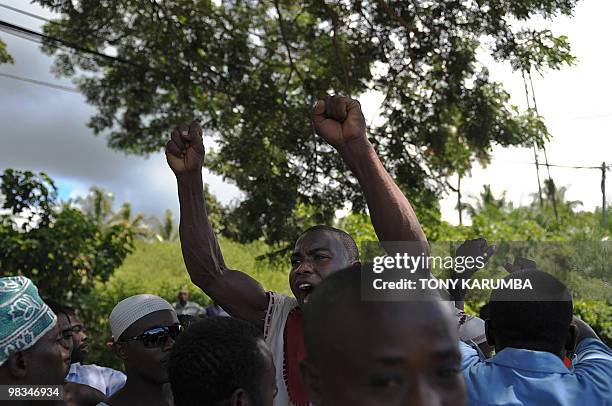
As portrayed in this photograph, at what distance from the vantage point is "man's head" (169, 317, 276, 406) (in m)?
1.97

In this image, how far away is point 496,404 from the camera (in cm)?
221

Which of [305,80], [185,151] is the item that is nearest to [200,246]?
[185,151]

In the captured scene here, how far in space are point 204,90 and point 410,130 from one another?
2774mm

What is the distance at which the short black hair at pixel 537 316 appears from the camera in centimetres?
232

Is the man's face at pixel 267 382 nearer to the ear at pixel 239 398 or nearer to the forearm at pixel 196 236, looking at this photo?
the ear at pixel 239 398

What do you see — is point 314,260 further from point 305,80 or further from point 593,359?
point 305,80

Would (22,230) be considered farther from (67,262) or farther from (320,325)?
(320,325)

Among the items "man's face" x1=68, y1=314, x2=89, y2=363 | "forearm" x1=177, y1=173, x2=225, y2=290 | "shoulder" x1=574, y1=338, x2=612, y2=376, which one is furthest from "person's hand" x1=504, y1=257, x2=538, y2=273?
"man's face" x1=68, y1=314, x2=89, y2=363

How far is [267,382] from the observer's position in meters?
2.05

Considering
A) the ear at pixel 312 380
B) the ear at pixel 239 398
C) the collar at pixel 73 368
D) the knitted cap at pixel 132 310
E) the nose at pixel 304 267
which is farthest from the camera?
the collar at pixel 73 368

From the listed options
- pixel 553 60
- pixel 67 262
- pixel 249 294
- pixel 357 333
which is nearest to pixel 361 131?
pixel 249 294

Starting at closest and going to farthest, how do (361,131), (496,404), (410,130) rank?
(496,404), (361,131), (410,130)

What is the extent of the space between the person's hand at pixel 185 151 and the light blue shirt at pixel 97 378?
1.74 metres

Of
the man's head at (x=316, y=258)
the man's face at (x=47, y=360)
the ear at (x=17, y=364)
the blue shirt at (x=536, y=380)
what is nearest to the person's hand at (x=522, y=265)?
the man's head at (x=316, y=258)
